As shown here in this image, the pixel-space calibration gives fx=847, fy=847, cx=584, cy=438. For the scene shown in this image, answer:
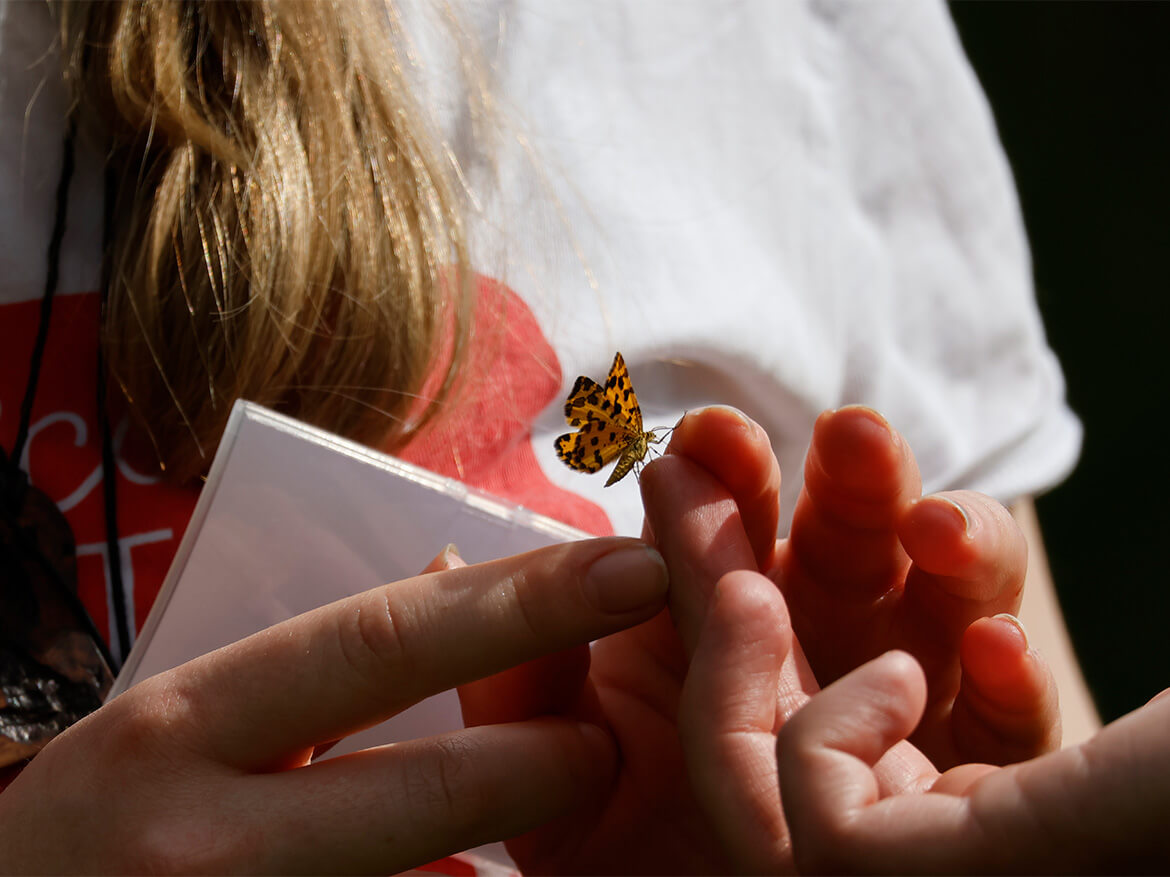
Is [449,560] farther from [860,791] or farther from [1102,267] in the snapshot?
[1102,267]

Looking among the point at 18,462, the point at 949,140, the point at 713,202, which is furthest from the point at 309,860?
the point at 949,140

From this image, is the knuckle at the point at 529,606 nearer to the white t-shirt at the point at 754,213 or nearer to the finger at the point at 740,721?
the finger at the point at 740,721

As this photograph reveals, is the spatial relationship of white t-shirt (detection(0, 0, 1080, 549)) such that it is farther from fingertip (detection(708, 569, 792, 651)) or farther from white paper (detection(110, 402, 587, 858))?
fingertip (detection(708, 569, 792, 651))

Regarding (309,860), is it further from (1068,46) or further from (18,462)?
(1068,46)

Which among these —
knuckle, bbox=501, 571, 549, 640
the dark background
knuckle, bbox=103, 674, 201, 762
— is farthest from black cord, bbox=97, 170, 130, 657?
the dark background

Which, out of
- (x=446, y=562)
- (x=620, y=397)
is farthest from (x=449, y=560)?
(x=620, y=397)
